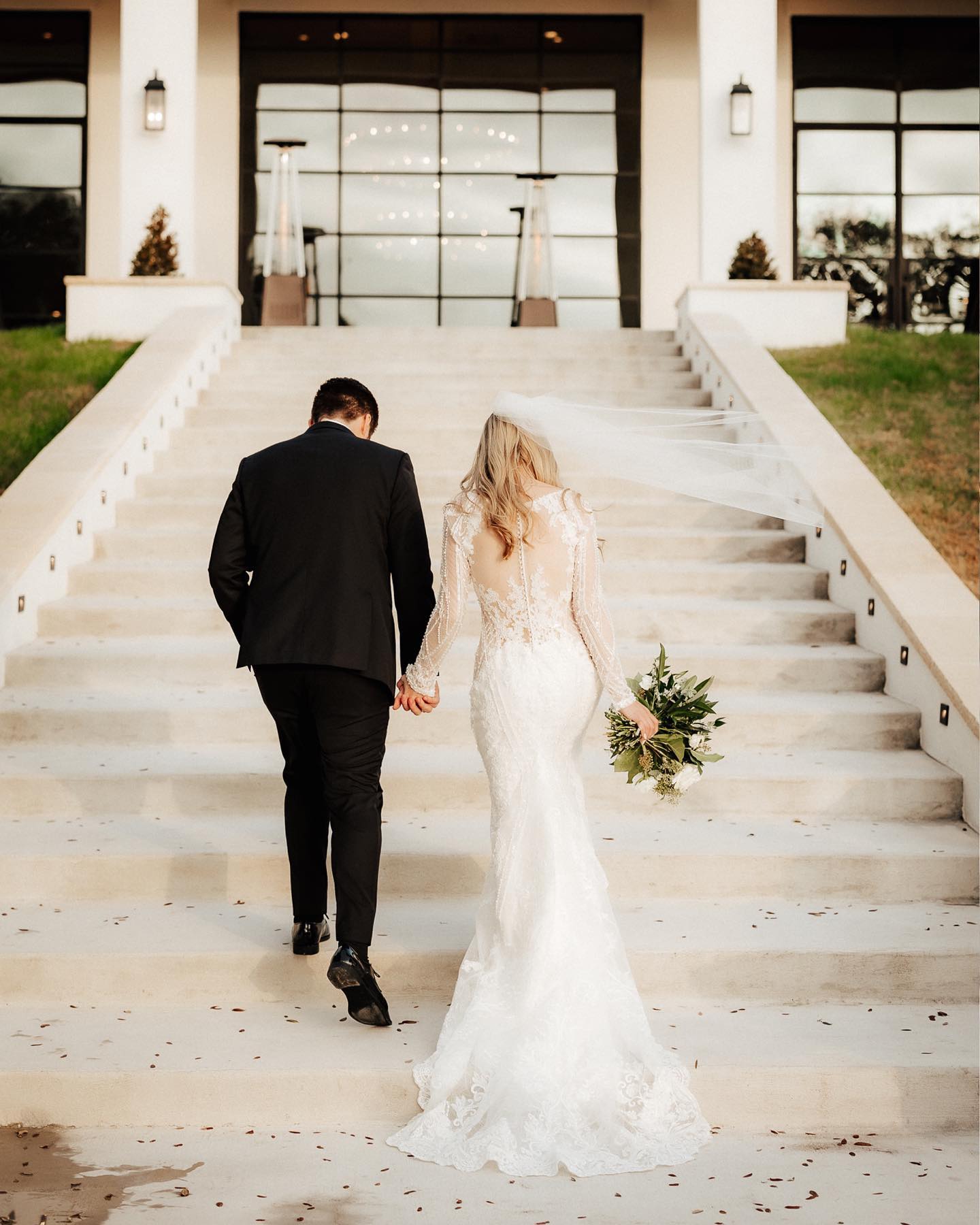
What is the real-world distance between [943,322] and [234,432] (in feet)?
42.5

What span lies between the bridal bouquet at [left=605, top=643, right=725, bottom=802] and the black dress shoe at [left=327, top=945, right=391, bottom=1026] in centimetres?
104

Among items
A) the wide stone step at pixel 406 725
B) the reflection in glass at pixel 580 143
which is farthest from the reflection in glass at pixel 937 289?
the wide stone step at pixel 406 725

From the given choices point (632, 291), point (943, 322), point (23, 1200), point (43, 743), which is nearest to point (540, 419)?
point (23, 1200)

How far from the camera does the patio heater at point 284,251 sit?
50.7 feet

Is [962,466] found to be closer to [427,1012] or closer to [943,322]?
[427,1012]

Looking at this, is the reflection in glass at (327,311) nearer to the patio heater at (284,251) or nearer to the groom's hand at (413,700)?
the patio heater at (284,251)

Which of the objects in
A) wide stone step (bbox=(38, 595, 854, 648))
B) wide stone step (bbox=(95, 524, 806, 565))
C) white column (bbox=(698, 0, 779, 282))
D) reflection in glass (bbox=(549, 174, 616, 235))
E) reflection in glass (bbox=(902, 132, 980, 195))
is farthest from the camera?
reflection in glass (bbox=(902, 132, 980, 195))

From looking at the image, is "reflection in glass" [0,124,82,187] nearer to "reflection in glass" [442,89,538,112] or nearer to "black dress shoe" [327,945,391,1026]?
"reflection in glass" [442,89,538,112]

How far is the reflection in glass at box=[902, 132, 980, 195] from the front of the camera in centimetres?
1878

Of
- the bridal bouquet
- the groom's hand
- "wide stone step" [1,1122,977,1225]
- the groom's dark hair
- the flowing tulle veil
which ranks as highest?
the groom's dark hair

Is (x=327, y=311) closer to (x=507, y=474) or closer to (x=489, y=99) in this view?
(x=489, y=99)

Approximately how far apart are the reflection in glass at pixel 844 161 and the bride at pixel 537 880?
16.2 metres

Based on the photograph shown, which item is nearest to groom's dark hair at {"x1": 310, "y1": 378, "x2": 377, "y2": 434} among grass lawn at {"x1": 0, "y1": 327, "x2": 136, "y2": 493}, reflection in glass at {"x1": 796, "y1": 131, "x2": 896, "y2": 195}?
grass lawn at {"x1": 0, "y1": 327, "x2": 136, "y2": 493}

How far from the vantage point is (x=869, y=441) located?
32.7 feet
